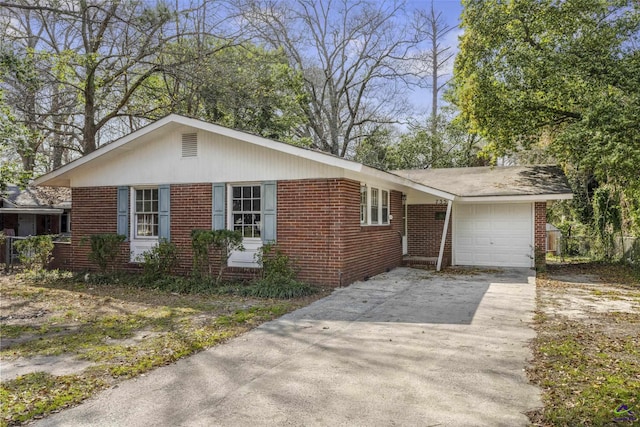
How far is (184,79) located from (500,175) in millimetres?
11939

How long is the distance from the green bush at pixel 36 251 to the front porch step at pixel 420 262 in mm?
10463

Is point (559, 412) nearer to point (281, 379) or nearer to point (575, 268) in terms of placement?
point (281, 379)

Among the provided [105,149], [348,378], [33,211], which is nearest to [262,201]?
[105,149]

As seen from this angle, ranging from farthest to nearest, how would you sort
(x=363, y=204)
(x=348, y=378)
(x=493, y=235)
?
(x=493, y=235) < (x=363, y=204) < (x=348, y=378)

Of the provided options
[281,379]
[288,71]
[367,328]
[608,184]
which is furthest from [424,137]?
[281,379]

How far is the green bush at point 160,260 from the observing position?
11016 mm

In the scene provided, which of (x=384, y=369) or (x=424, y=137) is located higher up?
(x=424, y=137)

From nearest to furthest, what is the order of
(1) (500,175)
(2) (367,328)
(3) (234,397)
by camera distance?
(3) (234,397)
(2) (367,328)
(1) (500,175)

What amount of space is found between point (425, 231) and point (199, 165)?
8135 mm

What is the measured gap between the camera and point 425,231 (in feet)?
51.6

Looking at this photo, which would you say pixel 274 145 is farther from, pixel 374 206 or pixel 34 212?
pixel 34 212

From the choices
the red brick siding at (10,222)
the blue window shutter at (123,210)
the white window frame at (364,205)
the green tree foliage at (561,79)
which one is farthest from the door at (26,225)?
the green tree foliage at (561,79)

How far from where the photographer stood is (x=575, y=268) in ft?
50.0

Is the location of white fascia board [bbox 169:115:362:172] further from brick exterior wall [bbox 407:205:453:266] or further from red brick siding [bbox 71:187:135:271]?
brick exterior wall [bbox 407:205:453:266]
